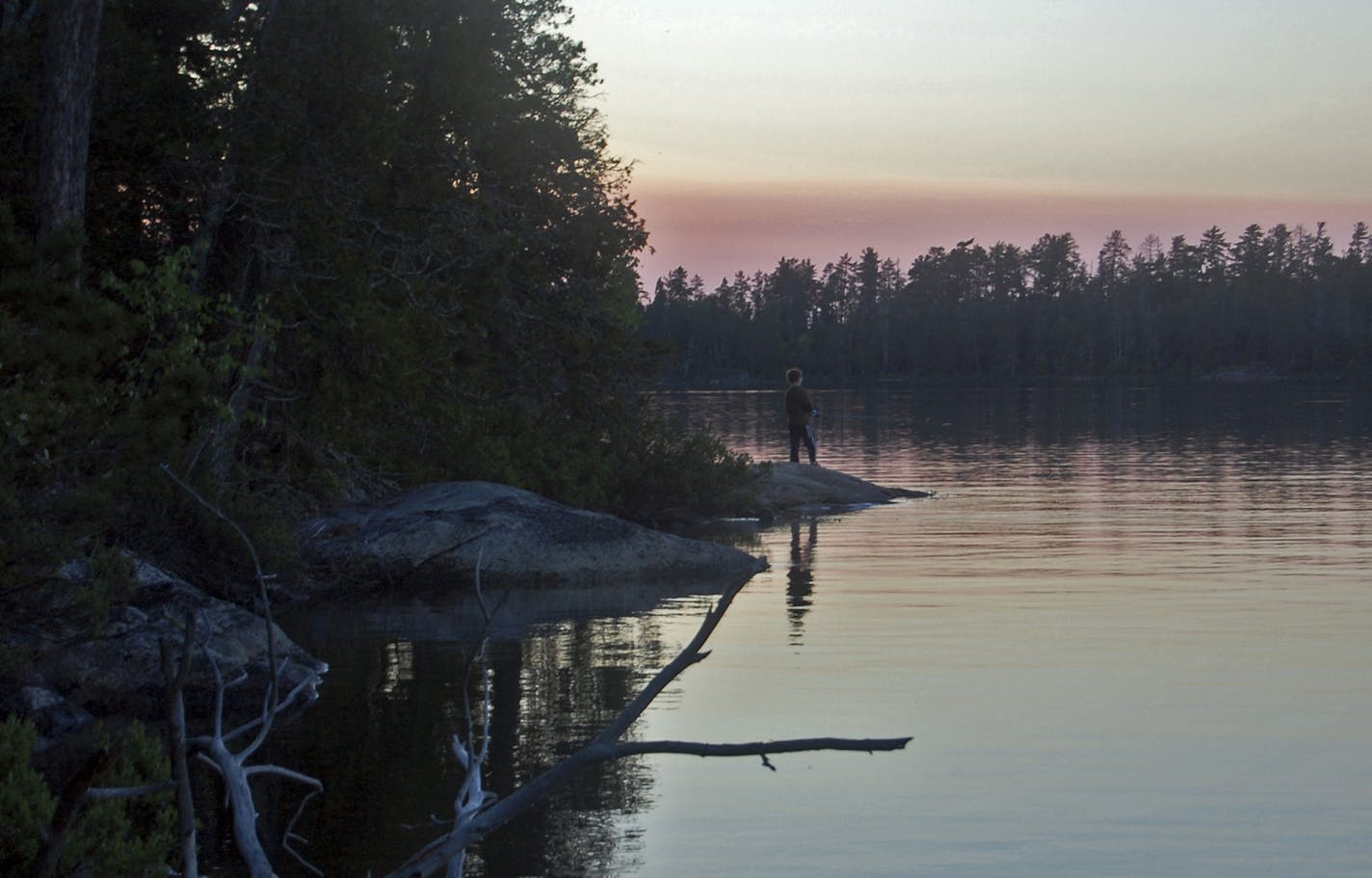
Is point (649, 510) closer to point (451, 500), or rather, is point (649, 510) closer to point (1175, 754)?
point (451, 500)

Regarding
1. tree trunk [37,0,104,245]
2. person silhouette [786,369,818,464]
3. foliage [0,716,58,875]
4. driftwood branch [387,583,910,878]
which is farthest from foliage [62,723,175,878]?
person silhouette [786,369,818,464]

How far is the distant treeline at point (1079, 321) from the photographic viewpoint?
152m

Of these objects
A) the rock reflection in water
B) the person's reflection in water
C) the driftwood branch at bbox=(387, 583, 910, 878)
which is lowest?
the rock reflection in water

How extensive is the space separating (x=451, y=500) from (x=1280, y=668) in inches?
344

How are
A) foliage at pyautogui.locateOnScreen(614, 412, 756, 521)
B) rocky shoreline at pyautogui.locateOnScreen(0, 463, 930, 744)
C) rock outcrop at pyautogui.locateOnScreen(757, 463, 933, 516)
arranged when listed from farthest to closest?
rock outcrop at pyautogui.locateOnScreen(757, 463, 933, 516)
foliage at pyautogui.locateOnScreen(614, 412, 756, 521)
rocky shoreline at pyautogui.locateOnScreen(0, 463, 930, 744)

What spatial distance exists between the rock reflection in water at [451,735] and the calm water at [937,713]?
0.03 metres

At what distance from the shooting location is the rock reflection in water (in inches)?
284

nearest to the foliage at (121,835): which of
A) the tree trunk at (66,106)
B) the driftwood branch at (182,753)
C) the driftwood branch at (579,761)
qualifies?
the driftwood branch at (182,753)

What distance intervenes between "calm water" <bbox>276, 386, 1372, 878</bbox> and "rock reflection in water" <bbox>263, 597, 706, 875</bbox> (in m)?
0.03

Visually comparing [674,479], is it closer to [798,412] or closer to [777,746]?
[798,412]

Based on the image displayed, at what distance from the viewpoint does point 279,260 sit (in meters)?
15.9

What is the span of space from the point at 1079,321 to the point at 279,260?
16163 centimetres

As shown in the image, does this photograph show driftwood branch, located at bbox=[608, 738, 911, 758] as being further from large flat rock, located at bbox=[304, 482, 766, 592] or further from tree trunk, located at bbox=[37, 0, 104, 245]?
large flat rock, located at bbox=[304, 482, 766, 592]

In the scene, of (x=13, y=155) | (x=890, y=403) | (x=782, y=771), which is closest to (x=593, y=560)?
(x=13, y=155)
